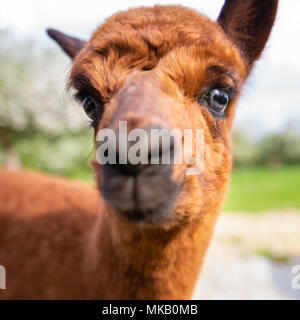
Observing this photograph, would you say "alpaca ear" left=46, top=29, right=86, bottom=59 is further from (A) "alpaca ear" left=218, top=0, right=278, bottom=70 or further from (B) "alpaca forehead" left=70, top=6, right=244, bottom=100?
Answer: (A) "alpaca ear" left=218, top=0, right=278, bottom=70

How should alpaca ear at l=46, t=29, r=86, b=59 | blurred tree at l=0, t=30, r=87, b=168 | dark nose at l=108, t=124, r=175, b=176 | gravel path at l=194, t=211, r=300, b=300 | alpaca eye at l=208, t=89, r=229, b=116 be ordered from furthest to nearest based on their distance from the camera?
blurred tree at l=0, t=30, r=87, b=168 < gravel path at l=194, t=211, r=300, b=300 < alpaca ear at l=46, t=29, r=86, b=59 < alpaca eye at l=208, t=89, r=229, b=116 < dark nose at l=108, t=124, r=175, b=176

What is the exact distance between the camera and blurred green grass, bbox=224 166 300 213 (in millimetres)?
15198

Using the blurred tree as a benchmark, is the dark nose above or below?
Answer: above

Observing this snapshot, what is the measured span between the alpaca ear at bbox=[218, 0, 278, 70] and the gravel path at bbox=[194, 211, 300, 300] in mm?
5756

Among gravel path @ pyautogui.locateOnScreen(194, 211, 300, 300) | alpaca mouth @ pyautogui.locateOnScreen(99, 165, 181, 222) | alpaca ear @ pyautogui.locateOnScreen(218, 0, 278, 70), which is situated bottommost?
gravel path @ pyautogui.locateOnScreen(194, 211, 300, 300)

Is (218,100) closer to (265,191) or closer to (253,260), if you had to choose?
(253,260)

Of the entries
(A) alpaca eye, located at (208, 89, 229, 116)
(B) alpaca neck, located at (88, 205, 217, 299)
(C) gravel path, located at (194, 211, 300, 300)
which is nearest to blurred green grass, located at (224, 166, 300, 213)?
(C) gravel path, located at (194, 211, 300, 300)

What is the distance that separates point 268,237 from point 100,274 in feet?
29.7

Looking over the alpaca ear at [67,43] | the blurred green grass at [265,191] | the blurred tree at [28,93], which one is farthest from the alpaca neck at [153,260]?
the blurred green grass at [265,191]

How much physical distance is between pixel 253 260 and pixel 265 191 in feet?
34.0

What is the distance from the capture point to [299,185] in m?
17.2

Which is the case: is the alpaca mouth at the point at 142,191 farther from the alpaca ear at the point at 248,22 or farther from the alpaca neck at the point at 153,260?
the alpaca ear at the point at 248,22

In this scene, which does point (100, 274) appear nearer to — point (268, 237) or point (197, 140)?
point (197, 140)

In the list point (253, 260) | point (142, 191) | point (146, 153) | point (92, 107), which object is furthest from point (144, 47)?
point (253, 260)
